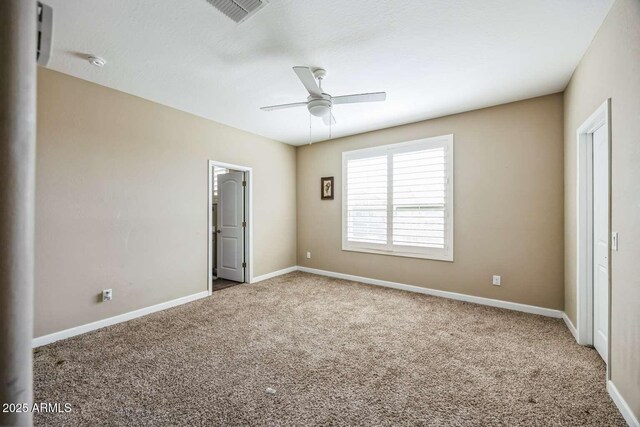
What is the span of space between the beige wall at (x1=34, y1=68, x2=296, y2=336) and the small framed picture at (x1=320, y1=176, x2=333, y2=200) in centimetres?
172

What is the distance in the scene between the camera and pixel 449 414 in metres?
1.77

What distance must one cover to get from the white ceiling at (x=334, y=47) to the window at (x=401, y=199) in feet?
3.01

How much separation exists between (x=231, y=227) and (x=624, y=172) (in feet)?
16.2

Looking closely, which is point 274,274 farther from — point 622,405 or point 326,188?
point 622,405

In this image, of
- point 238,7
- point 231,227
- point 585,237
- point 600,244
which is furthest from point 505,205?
point 231,227

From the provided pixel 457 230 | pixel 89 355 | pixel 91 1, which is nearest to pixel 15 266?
pixel 91 1

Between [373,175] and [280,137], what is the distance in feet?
6.14

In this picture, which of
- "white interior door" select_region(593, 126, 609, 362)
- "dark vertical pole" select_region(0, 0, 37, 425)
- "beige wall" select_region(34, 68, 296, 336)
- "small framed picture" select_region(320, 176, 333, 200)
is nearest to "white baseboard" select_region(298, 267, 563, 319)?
"white interior door" select_region(593, 126, 609, 362)

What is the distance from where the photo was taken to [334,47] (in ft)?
7.93

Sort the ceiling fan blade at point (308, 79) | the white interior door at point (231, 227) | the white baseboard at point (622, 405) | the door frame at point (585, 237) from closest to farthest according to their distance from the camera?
the white baseboard at point (622, 405) → the ceiling fan blade at point (308, 79) → the door frame at point (585, 237) → the white interior door at point (231, 227)

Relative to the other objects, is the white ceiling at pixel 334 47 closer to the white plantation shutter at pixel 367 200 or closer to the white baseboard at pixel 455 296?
the white plantation shutter at pixel 367 200

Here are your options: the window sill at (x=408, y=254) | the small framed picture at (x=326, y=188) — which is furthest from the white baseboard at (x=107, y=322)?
the small framed picture at (x=326, y=188)

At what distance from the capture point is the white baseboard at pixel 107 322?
2.72 meters

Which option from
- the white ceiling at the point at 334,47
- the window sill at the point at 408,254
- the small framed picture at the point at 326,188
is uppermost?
the white ceiling at the point at 334,47
